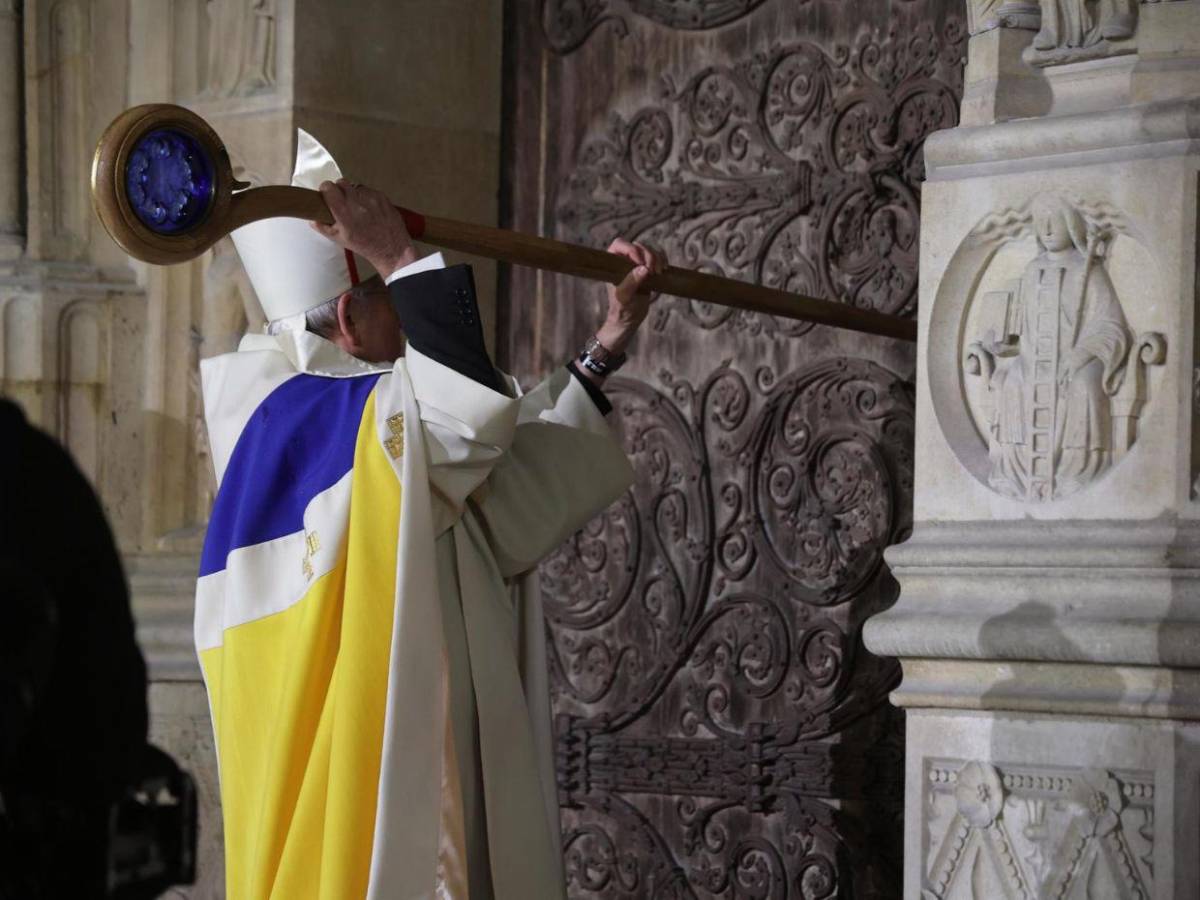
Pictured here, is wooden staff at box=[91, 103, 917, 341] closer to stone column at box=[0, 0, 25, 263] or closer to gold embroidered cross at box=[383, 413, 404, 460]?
gold embroidered cross at box=[383, 413, 404, 460]

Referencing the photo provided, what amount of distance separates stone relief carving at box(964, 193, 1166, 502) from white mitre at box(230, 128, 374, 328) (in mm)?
1166

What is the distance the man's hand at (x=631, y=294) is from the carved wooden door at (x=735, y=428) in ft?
2.80

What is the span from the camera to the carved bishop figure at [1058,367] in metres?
3.76

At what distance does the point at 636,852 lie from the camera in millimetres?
5172

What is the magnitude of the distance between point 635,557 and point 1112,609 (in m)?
1.77

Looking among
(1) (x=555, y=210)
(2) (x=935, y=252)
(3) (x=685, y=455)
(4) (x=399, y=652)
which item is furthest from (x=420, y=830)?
(1) (x=555, y=210)

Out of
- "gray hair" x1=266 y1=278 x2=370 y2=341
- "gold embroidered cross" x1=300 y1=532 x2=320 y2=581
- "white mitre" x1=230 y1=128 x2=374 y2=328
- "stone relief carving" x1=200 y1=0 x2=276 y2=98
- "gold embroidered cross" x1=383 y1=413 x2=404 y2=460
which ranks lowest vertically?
"gold embroidered cross" x1=300 y1=532 x2=320 y2=581

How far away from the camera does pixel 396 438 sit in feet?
12.6

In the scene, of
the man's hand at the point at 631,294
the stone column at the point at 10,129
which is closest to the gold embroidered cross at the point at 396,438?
the man's hand at the point at 631,294

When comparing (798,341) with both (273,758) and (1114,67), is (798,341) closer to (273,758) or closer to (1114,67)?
(1114,67)

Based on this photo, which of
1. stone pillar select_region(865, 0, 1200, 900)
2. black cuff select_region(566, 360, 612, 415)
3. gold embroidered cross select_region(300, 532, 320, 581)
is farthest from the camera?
black cuff select_region(566, 360, 612, 415)

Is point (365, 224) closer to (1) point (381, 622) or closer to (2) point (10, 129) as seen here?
(1) point (381, 622)

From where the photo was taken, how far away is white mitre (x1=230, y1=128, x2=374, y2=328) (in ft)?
13.5

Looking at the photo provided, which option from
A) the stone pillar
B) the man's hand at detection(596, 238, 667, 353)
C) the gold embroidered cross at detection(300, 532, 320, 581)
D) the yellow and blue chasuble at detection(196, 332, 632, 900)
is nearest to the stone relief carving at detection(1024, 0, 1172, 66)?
the stone pillar
